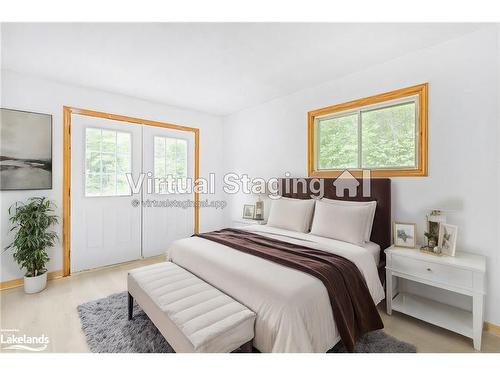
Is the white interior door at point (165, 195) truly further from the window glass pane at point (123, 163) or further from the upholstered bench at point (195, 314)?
the upholstered bench at point (195, 314)

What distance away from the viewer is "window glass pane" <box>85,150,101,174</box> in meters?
3.30

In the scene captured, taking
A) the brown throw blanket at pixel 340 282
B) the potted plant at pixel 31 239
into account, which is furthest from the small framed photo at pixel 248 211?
the potted plant at pixel 31 239

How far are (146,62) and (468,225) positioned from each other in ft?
11.4

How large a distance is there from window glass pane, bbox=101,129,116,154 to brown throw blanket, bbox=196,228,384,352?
2540 millimetres

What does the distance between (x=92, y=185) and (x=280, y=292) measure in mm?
3104

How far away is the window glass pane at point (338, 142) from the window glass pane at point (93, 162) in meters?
3.09

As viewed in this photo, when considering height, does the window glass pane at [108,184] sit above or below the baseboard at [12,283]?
above

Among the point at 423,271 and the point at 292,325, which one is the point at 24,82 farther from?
the point at 423,271

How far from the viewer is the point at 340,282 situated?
66.9 inches

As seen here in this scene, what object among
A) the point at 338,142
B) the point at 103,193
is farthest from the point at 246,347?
the point at 103,193

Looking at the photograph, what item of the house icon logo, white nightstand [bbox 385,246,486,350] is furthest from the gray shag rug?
the house icon logo

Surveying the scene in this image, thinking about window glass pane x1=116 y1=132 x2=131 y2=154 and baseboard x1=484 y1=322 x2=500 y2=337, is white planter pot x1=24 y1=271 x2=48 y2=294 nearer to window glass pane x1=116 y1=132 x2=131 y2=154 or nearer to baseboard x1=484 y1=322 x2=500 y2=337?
window glass pane x1=116 y1=132 x2=131 y2=154

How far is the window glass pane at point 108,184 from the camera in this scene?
3.44 metres

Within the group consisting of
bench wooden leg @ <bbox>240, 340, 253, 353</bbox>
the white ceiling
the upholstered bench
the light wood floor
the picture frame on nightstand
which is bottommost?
the light wood floor
